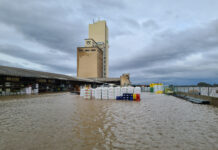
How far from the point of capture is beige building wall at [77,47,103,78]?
3115 inches

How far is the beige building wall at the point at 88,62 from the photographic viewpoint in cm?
7912

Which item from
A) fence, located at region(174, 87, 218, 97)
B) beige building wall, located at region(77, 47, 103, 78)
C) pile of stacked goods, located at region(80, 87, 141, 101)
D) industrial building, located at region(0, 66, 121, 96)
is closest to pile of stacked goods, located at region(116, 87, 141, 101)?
pile of stacked goods, located at region(80, 87, 141, 101)

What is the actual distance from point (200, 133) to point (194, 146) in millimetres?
1585

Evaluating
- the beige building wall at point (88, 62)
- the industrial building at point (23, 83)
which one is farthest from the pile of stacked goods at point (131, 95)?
the beige building wall at point (88, 62)

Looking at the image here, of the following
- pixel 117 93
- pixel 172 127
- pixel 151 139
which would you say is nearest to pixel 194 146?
pixel 151 139

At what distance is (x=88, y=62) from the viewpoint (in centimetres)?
8006

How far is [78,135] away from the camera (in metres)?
5.32

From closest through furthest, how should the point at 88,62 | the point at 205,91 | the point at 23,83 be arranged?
the point at 205,91 → the point at 23,83 → the point at 88,62

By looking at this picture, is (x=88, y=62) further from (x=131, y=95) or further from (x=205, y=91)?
(x=205, y=91)

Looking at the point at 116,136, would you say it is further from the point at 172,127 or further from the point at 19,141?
the point at 19,141

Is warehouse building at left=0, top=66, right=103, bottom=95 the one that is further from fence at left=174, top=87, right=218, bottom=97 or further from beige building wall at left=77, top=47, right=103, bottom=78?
beige building wall at left=77, top=47, right=103, bottom=78

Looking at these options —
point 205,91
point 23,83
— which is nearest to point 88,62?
point 23,83

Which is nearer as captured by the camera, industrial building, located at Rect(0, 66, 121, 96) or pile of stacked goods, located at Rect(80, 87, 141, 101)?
pile of stacked goods, located at Rect(80, 87, 141, 101)

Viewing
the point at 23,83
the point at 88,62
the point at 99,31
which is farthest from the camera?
the point at 99,31
